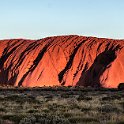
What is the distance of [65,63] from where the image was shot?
7969cm

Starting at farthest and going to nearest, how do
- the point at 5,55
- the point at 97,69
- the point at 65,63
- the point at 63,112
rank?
the point at 5,55 < the point at 65,63 < the point at 97,69 < the point at 63,112

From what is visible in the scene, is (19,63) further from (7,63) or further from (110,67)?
(110,67)

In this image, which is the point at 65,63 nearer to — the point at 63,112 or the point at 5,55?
the point at 5,55

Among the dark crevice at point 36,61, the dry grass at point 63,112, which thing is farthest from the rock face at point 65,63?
the dry grass at point 63,112

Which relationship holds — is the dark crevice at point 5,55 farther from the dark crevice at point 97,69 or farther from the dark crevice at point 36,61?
the dark crevice at point 97,69

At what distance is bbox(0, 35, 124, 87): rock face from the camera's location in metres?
75.1

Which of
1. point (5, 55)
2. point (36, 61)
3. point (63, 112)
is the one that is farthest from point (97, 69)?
point (63, 112)

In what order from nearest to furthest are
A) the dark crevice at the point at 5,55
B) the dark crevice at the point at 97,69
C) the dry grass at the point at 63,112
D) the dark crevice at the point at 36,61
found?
the dry grass at the point at 63,112, the dark crevice at the point at 97,69, the dark crevice at the point at 36,61, the dark crevice at the point at 5,55

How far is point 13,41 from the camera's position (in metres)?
90.8

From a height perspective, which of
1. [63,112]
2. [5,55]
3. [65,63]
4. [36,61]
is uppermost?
[5,55]

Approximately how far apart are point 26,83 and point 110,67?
16148 mm

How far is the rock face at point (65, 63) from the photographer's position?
7508 centimetres

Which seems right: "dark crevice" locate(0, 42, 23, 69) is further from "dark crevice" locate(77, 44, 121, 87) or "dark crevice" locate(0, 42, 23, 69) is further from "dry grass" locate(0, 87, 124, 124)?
"dry grass" locate(0, 87, 124, 124)

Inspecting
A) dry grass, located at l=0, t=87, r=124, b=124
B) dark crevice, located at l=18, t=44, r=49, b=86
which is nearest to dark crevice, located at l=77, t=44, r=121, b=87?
dark crevice, located at l=18, t=44, r=49, b=86
